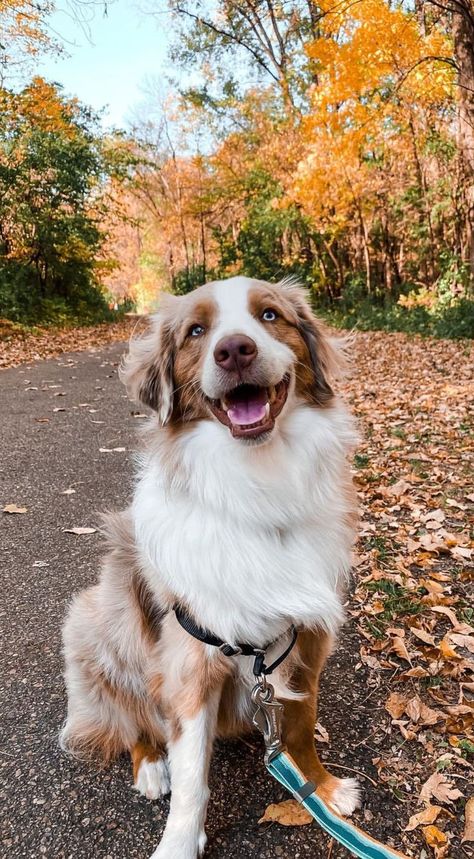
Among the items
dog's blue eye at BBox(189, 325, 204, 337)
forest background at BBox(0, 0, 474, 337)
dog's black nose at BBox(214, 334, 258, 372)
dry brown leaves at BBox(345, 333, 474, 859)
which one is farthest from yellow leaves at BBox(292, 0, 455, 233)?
dog's black nose at BBox(214, 334, 258, 372)

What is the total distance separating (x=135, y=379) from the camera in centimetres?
239

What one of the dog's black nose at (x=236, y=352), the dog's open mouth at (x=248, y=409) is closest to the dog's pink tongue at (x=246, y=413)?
the dog's open mouth at (x=248, y=409)

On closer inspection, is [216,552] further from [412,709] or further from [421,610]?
[421,610]

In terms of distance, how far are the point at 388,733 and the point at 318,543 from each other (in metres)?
1.03

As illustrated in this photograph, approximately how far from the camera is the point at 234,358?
1.94 meters

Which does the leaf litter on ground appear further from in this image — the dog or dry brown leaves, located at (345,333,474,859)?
the dog

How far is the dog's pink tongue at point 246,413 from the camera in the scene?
202 cm

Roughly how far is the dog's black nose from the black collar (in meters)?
0.87

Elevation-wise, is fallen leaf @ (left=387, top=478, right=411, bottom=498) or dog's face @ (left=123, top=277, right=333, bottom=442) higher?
dog's face @ (left=123, top=277, right=333, bottom=442)

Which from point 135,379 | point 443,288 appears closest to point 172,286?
point 443,288

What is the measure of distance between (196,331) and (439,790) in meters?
2.01

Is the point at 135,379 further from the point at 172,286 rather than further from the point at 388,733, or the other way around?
the point at 172,286

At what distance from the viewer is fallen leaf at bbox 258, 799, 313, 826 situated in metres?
2.06

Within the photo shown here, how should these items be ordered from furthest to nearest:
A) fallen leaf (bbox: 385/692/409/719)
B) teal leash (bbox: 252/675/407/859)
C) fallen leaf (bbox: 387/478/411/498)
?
fallen leaf (bbox: 387/478/411/498)
fallen leaf (bbox: 385/692/409/719)
teal leash (bbox: 252/675/407/859)
